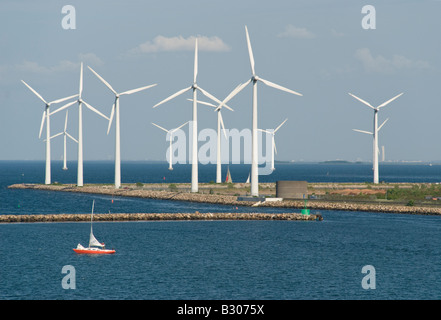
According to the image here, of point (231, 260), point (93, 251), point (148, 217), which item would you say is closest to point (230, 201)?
point (148, 217)

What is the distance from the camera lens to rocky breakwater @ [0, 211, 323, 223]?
3947 inches

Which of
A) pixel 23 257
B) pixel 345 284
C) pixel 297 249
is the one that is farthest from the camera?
pixel 297 249

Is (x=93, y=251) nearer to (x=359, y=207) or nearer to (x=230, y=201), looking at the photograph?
(x=230, y=201)

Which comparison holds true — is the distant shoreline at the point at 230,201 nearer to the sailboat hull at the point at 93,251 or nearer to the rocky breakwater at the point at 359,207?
the rocky breakwater at the point at 359,207

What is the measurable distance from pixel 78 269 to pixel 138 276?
292 inches

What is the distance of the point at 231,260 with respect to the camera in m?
70.7

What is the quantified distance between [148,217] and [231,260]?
111ft

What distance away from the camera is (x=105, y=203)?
445 feet

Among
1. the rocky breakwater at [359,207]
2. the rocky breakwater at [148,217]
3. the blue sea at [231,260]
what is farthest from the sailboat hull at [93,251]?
the rocky breakwater at [359,207]

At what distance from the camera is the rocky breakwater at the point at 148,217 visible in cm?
10025

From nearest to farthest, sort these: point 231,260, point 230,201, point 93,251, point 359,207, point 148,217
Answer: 1. point 231,260
2. point 93,251
3. point 148,217
4. point 359,207
5. point 230,201
